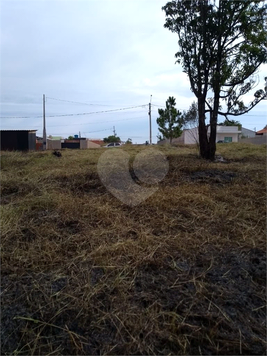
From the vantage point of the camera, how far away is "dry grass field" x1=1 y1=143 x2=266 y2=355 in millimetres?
1205

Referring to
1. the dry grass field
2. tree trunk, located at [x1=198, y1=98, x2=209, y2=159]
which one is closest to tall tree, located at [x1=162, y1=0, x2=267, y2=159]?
tree trunk, located at [x1=198, y1=98, x2=209, y2=159]

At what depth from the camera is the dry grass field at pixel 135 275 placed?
1.21m

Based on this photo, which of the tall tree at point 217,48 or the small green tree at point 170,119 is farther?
the small green tree at point 170,119

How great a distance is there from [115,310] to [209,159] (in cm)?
392

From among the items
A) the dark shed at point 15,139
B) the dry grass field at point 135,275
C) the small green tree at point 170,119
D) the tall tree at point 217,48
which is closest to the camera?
the dry grass field at point 135,275

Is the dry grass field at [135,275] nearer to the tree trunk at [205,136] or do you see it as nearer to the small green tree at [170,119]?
the tree trunk at [205,136]

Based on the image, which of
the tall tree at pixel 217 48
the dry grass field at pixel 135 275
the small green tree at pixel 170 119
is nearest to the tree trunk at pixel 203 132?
the tall tree at pixel 217 48

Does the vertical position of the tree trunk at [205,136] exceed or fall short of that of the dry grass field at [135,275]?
it exceeds it

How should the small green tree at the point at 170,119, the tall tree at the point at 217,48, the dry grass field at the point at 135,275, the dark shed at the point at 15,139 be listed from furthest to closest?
the small green tree at the point at 170,119, the dark shed at the point at 15,139, the tall tree at the point at 217,48, the dry grass field at the point at 135,275

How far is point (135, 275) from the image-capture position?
1.54m

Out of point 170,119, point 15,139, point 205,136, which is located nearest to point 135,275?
point 205,136

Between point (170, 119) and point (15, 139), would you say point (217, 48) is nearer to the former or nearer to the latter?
point (15, 139)

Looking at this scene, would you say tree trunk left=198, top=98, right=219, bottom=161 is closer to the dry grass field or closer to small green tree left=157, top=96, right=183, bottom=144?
the dry grass field

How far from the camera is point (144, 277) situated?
5.01 ft
